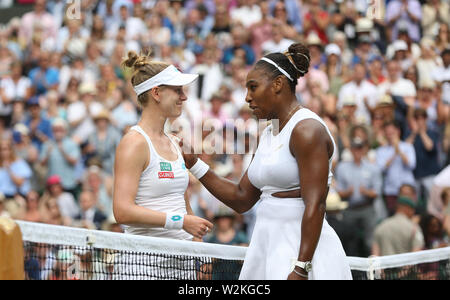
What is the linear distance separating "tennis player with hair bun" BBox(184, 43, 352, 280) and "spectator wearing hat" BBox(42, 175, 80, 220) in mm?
6930

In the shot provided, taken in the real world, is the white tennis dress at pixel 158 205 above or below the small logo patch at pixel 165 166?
below

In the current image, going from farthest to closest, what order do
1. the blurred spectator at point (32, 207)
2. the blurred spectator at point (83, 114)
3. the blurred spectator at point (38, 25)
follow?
the blurred spectator at point (38, 25)
the blurred spectator at point (83, 114)
the blurred spectator at point (32, 207)

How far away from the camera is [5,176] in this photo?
1209 centimetres

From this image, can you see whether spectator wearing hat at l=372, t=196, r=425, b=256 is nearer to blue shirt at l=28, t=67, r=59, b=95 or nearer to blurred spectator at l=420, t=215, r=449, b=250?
blurred spectator at l=420, t=215, r=449, b=250

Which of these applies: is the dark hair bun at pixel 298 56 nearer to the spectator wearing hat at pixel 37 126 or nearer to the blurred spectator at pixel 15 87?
the spectator wearing hat at pixel 37 126

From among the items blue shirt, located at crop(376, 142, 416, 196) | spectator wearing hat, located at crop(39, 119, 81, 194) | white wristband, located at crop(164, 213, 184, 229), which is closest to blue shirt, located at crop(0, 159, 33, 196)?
spectator wearing hat, located at crop(39, 119, 81, 194)

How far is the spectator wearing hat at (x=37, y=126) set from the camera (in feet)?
42.2

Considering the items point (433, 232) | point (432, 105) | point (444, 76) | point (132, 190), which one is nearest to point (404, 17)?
point (444, 76)

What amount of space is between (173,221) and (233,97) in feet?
25.9

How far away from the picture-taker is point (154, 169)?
5176 mm

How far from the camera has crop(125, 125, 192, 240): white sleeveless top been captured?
5160 mm

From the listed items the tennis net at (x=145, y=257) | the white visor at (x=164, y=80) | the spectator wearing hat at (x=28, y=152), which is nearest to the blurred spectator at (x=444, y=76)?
the spectator wearing hat at (x=28, y=152)

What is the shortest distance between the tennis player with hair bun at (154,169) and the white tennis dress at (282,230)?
473 mm
